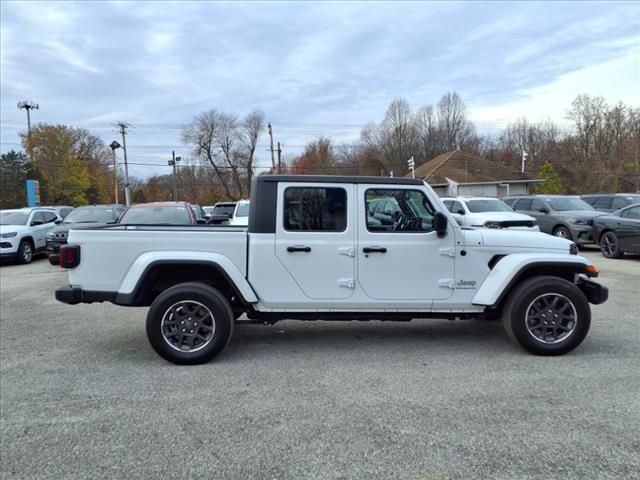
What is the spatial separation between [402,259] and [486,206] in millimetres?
11077

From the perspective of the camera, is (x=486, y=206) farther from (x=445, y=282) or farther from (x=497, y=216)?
(x=445, y=282)

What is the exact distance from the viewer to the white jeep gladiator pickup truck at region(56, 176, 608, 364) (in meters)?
A: 4.59

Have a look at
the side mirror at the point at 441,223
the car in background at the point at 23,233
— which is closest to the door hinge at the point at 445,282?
the side mirror at the point at 441,223

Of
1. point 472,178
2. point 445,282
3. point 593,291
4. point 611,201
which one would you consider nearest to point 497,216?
point 611,201

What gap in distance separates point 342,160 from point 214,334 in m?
54.7

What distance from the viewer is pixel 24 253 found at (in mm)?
13930

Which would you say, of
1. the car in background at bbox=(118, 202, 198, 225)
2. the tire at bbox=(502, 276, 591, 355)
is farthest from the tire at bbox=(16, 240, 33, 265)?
the tire at bbox=(502, 276, 591, 355)

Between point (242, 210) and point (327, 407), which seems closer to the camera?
point (327, 407)

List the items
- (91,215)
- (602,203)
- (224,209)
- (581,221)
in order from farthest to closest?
(602,203) → (224,209) → (91,215) → (581,221)

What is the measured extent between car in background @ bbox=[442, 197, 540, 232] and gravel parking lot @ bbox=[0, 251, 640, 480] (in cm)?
700

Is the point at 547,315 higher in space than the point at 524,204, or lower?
lower

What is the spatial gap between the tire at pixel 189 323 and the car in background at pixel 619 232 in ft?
36.0

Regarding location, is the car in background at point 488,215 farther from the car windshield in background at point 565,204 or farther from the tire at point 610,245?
the tire at point 610,245

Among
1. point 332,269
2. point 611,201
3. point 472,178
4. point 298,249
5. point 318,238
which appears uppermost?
point 472,178
